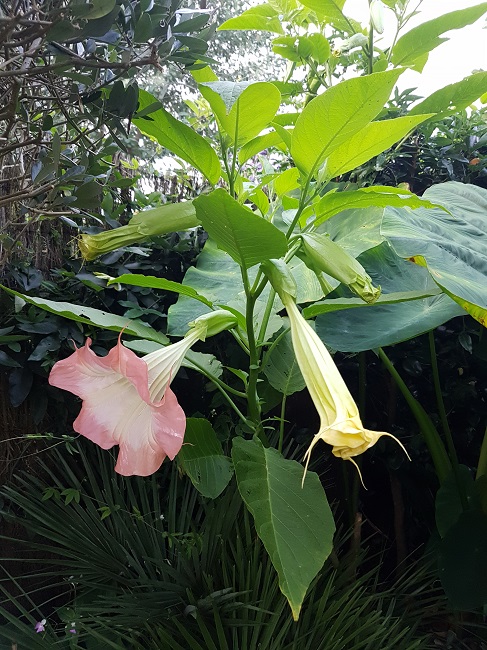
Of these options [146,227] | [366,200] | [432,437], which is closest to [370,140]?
[366,200]

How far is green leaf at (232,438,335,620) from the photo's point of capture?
558mm

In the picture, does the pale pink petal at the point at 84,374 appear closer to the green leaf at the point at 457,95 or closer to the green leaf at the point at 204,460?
the green leaf at the point at 204,460

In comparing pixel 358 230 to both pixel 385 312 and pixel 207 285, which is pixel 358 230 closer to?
pixel 385 312

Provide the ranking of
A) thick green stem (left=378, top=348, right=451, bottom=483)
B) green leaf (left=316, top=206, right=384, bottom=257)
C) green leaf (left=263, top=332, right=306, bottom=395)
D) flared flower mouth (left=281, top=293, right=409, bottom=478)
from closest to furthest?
flared flower mouth (left=281, top=293, right=409, bottom=478)
green leaf (left=316, top=206, right=384, bottom=257)
green leaf (left=263, top=332, right=306, bottom=395)
thick green stem (left=378, top=348, right=451, bottom=483)

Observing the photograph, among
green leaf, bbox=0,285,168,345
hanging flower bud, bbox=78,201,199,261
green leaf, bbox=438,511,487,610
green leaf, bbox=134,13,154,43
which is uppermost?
green leaf, bbox=134,13,154,43

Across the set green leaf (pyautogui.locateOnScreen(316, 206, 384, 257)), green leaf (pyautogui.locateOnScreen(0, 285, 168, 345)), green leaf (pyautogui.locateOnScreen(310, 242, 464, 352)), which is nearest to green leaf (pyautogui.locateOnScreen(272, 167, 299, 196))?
green leaf (pyautogui.locateOnScreen(316, 206, 384, 257))

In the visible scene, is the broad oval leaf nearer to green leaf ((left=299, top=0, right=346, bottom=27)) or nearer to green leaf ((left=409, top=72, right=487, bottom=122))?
green leaf ((left=299, top=0, right=346, bottom=27))

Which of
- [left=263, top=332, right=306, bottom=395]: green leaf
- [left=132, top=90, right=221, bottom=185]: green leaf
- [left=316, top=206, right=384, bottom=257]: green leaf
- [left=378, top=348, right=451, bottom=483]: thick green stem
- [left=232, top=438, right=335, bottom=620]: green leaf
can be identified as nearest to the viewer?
[left=232, top=438, right=335, bottom=620]: green leaf

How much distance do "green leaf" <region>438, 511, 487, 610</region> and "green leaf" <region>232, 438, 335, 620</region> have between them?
1.53ft

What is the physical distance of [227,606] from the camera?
2.50ft

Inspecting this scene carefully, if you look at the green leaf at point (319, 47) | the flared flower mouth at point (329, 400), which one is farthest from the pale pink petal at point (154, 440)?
the green leaf at point (319, 47)

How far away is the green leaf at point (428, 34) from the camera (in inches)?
32.8

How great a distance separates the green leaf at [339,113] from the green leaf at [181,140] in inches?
4.8

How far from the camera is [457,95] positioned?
34.0 inches
